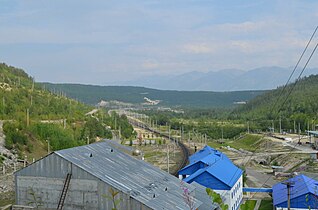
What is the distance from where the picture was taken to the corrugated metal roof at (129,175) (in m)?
13.1

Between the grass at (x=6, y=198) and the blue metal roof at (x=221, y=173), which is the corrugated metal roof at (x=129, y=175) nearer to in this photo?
the blue metal roof at (x=221, y=173)

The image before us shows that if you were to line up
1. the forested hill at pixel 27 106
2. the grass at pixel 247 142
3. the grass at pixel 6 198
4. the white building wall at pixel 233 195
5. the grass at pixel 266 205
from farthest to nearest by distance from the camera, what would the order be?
the grass at pixel 247 142
the forested hill at pixel 27 106
the grass at pixel 266 205
the white building wall at pixel 233 195
the grass at pixel 6 198

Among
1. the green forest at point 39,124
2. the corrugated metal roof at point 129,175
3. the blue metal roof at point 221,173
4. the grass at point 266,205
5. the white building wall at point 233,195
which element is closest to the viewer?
the corrugated metal roof at point 129,175

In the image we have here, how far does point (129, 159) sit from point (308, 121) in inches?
2081

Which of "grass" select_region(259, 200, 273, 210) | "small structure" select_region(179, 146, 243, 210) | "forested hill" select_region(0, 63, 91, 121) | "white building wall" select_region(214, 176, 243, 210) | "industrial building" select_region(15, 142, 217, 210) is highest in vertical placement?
"forested hill" select_region(0, 63, 91, 121)

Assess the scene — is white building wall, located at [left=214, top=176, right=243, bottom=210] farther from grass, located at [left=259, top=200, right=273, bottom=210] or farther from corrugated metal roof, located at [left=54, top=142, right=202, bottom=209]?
corrugated metal roof, located at [left=54, top=142, right=202, bottom=209]

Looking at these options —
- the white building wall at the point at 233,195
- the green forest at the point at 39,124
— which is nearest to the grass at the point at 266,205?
the white building wall at the point at 233,195

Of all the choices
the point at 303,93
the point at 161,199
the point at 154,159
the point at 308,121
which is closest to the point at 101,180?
the point at 161,199

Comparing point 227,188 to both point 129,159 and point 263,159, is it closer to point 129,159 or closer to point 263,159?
point 129,159

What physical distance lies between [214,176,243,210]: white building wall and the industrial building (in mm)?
6616

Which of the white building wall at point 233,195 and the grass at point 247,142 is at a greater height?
the white building wall at point 233,195

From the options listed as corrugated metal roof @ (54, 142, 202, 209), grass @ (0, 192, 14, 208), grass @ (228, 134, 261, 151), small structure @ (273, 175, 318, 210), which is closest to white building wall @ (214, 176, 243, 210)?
small structure @ (273, 175, 318, 210)

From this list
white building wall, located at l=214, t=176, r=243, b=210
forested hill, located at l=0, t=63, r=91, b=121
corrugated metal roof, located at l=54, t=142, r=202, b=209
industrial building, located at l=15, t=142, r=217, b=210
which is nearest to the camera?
industrial building, located at l=15, t=142, r=217, b=210

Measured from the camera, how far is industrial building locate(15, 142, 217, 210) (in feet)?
42.1
